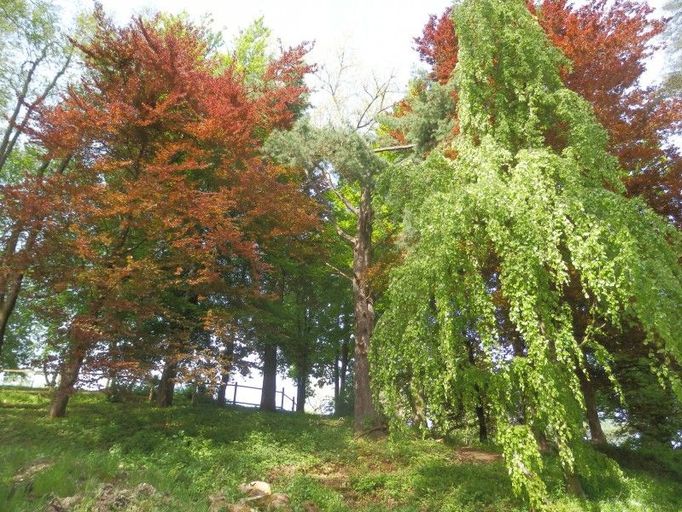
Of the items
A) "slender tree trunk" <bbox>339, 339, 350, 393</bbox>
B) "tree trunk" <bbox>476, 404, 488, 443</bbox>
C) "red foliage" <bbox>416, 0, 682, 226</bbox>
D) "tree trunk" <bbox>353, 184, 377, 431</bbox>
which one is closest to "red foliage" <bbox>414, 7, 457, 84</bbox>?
"red foliage" <bbox>416, 0, 682, 226</bbox>

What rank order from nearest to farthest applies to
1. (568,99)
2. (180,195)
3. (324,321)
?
(568,99) → (180,195) → (324,321)

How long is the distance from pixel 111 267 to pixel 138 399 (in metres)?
5.97

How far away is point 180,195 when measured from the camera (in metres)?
9.67

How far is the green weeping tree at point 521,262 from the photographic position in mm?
5457

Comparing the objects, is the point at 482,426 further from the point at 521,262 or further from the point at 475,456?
the point at 521,262

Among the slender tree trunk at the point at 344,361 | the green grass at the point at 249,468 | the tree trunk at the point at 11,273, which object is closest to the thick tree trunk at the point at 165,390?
the green grass at the point at 249,468

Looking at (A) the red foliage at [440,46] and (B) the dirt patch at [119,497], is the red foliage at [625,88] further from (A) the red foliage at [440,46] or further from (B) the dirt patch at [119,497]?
(B) the dirt patch at [119,497]

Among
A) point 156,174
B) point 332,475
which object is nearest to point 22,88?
point 156,174

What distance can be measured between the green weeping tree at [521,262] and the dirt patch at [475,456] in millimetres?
2701

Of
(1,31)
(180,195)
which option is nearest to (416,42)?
(180,195)

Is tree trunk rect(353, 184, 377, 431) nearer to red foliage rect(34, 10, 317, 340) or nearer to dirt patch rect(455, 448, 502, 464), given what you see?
red foliage rect(34, 10, 317, 340)

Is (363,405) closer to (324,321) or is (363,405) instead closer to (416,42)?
(324,321)

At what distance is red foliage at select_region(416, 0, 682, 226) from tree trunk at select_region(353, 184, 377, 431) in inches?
232

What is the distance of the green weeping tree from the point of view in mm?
5457
